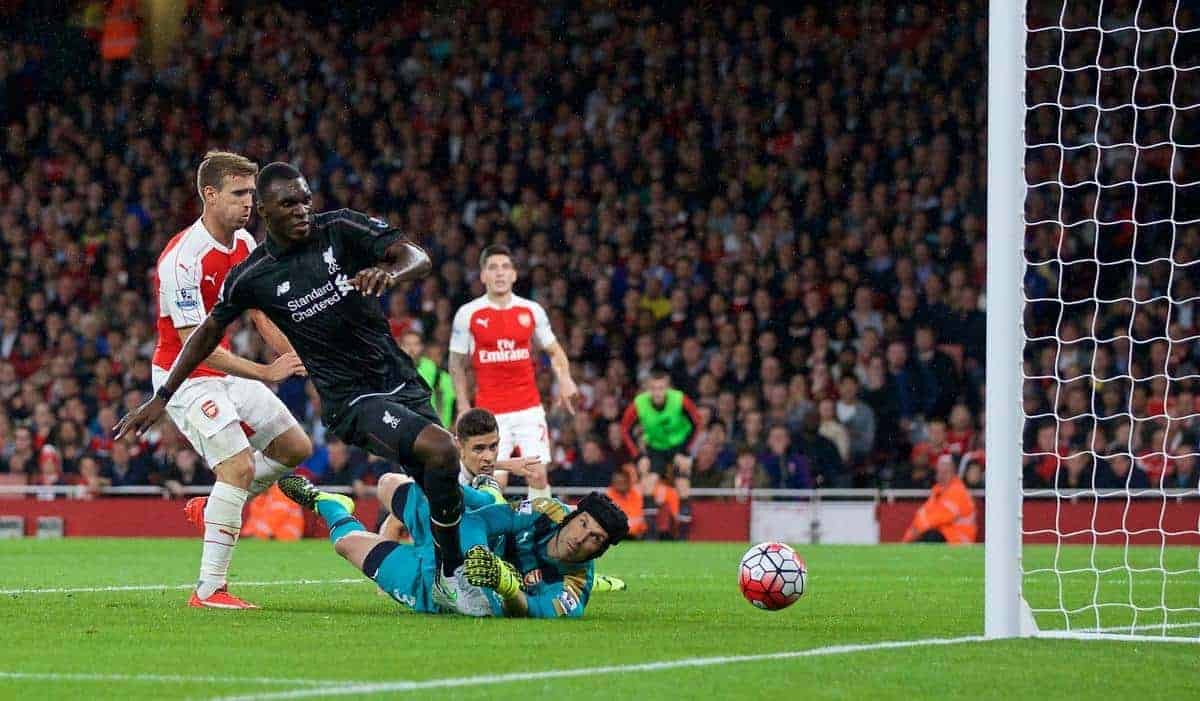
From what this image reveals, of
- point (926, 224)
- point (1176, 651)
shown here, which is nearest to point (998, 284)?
point (1176, 651)

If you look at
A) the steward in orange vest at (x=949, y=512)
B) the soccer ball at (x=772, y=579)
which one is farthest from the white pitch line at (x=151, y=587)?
the steward in orange vest at (x=949, y=512)

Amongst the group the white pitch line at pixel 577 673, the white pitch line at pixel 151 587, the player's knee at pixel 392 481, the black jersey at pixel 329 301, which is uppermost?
the black jersey at pixel 329 301

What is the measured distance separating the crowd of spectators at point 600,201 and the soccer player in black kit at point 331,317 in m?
10.2

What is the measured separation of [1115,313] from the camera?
1756 cm

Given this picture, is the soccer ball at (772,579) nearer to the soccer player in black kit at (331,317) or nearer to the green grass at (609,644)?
the green grass at (609,644)

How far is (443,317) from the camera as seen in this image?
20.7m

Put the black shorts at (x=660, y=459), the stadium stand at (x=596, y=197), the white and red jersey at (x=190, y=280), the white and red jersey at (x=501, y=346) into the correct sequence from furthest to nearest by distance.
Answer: the stadium stand at (x=596, y=197) → the black shorts at (x=660, y=459) → the white and red jersey at (x=501, y=346) → the white and red jersey at (x=190, y=280)

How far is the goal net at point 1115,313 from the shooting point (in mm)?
15070

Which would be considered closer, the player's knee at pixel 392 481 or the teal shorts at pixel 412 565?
the teal shorts at pixel 412 565

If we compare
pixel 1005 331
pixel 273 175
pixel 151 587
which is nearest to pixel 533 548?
pixel 273 175

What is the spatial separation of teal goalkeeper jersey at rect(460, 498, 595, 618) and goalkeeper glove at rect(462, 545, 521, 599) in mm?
273

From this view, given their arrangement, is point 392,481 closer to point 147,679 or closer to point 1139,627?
point 147,679

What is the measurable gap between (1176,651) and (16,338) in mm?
18534

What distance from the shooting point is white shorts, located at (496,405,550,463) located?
40.9 feet
